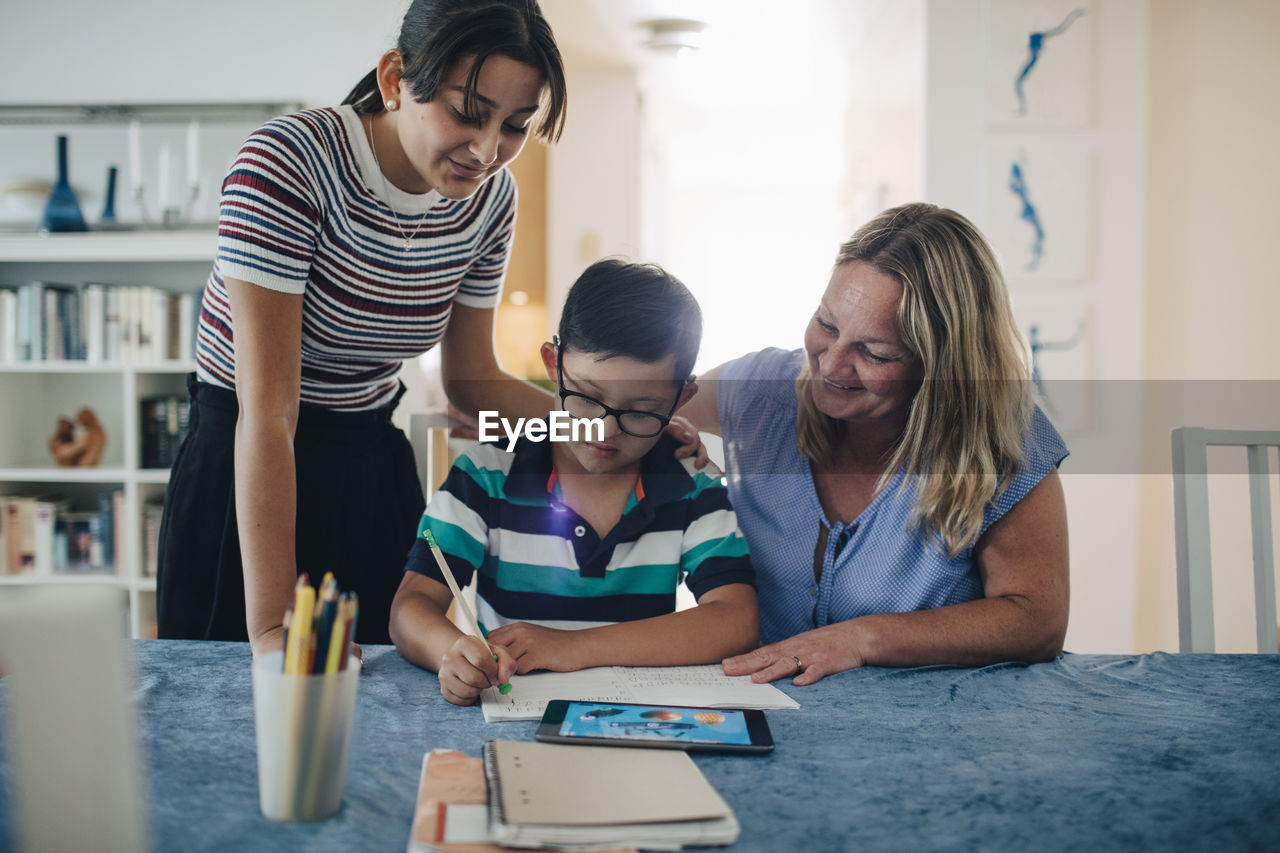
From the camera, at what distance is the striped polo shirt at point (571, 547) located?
1254 mm

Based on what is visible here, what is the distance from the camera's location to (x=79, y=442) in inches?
124

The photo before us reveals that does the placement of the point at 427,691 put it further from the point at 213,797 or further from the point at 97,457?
the point at 97,457

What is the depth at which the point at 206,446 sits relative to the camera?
4.33ft

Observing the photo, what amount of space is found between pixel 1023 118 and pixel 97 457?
3371 millimetres

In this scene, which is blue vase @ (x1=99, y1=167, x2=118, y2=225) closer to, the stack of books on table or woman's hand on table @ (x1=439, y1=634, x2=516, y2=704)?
woman's hand on table @ (x1=439, y1=634, x2=516, y2=704)

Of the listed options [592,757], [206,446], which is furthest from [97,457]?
[592,757]

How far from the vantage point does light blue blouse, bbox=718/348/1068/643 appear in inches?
49.3

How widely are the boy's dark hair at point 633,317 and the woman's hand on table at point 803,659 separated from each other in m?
0.39

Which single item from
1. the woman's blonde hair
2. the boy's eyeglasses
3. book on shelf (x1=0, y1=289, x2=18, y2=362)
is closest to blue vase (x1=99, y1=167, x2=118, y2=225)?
book on shelf (x1=0, y1=289, x2=18, y2=362)

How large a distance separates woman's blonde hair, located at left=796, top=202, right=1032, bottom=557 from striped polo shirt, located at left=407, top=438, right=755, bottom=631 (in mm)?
282

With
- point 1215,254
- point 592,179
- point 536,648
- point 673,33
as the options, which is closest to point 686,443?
point 536,648

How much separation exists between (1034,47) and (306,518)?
2906 mm

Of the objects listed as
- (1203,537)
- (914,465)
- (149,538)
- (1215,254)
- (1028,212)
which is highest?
(1028,212)

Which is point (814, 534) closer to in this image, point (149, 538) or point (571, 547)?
point (571, 547)
